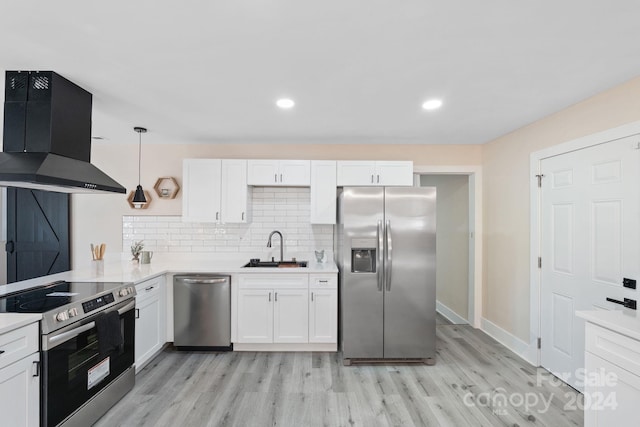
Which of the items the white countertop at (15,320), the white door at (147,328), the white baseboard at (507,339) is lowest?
the white baseboard at (507,339)

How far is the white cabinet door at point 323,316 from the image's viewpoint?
340 cm

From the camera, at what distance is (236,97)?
2.56 metres

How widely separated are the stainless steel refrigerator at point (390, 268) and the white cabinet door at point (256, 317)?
83 centimetres

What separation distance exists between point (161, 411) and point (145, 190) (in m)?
2.69

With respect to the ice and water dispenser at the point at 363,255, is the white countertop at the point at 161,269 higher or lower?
lower

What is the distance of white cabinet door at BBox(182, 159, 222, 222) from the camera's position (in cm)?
377

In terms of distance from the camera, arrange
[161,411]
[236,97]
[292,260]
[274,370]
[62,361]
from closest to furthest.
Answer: [62,361]
[161,411]
[236,97]
[274,370]
[292,260]

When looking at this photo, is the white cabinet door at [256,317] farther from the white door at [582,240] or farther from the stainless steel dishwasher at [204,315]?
the white door at [582,240]

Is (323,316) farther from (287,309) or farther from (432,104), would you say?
(432,104)

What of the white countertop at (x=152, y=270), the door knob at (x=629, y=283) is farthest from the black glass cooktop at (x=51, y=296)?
the door knob at (x=629, y=283)

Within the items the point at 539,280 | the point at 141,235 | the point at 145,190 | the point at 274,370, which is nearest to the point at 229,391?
the point at 274,370

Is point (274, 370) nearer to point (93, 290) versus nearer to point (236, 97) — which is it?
point (93, 290)

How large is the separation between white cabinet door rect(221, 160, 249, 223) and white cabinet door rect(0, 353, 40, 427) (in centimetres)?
220

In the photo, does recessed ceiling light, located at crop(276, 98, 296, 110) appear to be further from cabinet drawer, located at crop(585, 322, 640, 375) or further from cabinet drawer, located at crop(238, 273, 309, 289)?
cabinet drawer, located at crop(585, 322, 640, 375)
